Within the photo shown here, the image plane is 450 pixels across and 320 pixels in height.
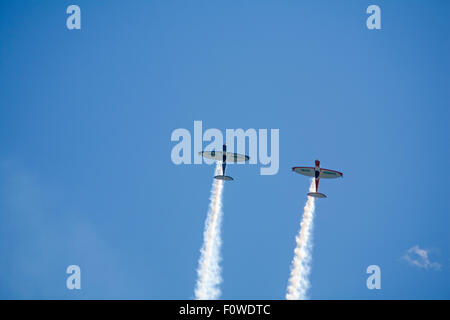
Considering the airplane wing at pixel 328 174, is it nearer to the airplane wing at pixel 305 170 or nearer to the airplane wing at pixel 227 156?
the airplane wing at pixel 305 170

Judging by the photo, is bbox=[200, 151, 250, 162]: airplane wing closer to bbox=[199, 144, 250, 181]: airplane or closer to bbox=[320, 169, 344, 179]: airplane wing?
bbox=[199, 144, 250, 181]: airplane

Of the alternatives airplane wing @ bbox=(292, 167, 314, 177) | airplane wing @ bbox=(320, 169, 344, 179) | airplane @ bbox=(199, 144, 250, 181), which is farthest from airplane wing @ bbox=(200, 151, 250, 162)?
airplane wing @ bbox=(320, 169, 344, 179)

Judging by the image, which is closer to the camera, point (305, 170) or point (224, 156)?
point (224, 156)

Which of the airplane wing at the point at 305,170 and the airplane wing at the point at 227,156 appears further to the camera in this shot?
the airplane wing at the point at 305,170

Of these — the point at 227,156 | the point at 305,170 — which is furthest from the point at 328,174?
the point at 227,156

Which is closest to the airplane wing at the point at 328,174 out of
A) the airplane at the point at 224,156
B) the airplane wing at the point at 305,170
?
the airplane wing at the point at 305,170

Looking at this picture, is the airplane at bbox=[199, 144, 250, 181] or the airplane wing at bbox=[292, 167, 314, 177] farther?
the airplane wing at bbox=[292, 167, 314, 177]

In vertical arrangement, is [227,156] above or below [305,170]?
above

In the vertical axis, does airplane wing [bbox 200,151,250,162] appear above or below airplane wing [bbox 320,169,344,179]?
above

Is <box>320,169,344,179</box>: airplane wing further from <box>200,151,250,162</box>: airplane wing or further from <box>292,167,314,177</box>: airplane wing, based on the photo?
<box>200,151,250,162</box>: airplane wing

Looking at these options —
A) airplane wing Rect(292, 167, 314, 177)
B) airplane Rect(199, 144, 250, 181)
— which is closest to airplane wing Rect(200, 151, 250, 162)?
airplane Rect(199, 144, 250, 181)

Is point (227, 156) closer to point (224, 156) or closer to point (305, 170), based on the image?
point (224, 156)
